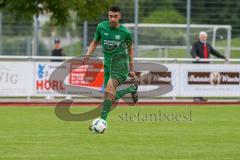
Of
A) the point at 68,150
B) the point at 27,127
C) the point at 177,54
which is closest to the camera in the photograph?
the point at 68,150

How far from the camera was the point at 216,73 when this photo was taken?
2625 centimetres

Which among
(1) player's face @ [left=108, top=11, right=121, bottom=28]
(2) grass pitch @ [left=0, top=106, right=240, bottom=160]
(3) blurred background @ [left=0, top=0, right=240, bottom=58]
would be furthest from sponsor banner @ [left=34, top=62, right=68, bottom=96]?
(1) player's face @ [left=108, top=11, right=121, bottom=28]

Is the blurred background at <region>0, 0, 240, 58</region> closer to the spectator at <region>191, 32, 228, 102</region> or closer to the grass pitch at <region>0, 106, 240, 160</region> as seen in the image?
the spectator at <region>191, 32, 228, 102</region>

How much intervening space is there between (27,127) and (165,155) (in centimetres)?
492

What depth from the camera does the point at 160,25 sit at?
108 feet

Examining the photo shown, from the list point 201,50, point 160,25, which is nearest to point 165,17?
point 160,25

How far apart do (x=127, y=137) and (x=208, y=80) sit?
41.9ft

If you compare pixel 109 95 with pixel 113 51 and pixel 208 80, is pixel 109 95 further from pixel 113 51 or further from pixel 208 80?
pixel 208 80

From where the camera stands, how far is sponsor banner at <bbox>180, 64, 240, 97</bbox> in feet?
85.5

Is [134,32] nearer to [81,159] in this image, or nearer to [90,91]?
[90,91]

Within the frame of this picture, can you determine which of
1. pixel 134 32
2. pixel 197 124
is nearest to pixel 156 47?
pixel 134 32

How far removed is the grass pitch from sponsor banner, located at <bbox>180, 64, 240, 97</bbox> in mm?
5722

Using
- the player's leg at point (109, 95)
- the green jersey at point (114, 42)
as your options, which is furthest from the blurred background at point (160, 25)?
the player's leg at point (109, 95)

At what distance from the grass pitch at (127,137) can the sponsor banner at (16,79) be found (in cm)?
466
